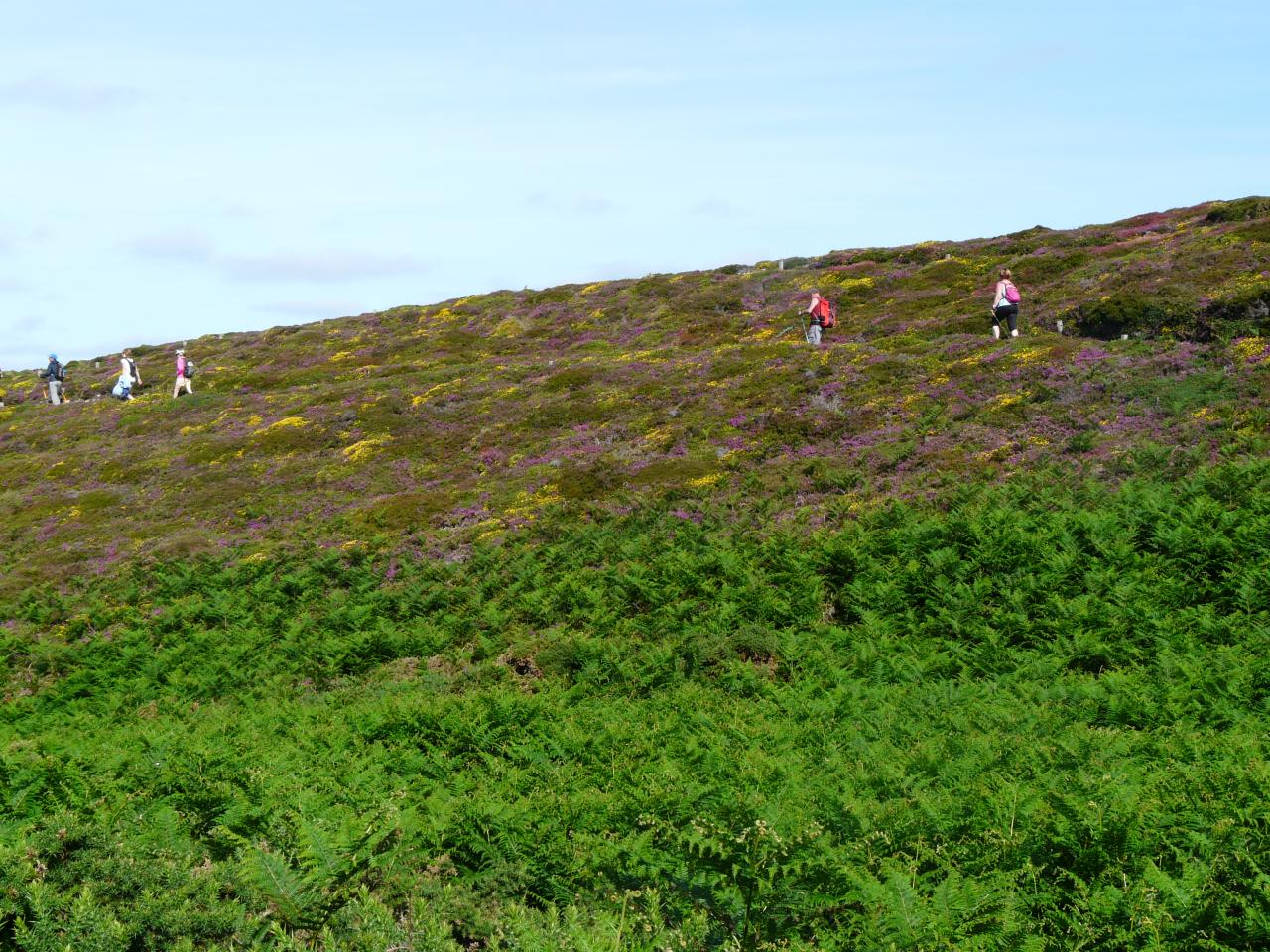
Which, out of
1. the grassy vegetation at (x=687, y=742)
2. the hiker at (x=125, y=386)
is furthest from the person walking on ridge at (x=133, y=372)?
the grassy vegetation at (x=687, y=742)

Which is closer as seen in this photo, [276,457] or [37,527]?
[37,527]

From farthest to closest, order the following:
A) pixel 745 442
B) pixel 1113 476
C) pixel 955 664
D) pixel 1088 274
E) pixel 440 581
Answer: pixel 1088 274 < pixel 745 442 < pixel 440 581 < pixel 1113 476 < pixel 955 664

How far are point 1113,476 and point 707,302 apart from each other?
3481 cm

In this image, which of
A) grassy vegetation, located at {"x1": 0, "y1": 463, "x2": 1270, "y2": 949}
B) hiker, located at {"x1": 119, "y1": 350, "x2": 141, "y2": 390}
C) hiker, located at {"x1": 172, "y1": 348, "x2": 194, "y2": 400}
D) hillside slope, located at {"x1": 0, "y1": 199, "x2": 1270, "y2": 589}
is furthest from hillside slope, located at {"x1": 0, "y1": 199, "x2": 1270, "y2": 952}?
hiker, located at {"x1": 119, "y1": 350, "x2": 141, "y2": 390}

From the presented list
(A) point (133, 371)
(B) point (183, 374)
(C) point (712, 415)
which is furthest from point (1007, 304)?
(A) point (133, 371)

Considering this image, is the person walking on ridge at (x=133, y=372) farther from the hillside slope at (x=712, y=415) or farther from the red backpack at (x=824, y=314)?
the red backpack at (x=824, y=314)

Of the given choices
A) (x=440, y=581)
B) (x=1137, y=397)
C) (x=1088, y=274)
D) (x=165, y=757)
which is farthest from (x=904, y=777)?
(x=1088, y=274)

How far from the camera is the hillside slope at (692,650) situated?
24.3 ft

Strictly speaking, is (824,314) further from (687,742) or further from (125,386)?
(125,386)

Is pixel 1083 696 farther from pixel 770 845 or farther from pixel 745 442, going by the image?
pixel 745 442

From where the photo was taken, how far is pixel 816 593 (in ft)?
56.5

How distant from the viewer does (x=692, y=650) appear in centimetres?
1603

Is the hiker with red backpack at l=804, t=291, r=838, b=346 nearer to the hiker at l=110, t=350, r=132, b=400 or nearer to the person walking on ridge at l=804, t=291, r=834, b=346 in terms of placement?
the person walking on ridge at l=804, t=291, r=834, b=346

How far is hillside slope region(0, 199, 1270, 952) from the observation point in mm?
7398
